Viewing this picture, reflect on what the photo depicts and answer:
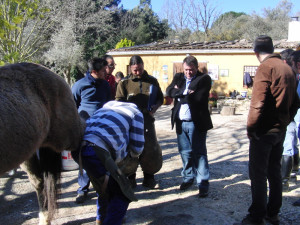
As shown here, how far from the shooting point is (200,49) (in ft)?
60.7

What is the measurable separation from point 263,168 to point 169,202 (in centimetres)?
146

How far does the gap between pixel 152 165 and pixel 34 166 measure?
1939 millimetres

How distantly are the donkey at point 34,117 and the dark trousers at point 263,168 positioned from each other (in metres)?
1.87

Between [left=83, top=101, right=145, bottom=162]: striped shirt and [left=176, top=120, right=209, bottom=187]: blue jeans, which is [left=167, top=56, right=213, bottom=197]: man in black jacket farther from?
[left=83, top=101, right=145, bottom=162]: striped shirt

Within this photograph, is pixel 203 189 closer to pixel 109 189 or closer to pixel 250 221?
pixel 250 221

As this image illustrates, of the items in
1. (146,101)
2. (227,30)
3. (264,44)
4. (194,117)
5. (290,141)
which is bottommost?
(290,141)

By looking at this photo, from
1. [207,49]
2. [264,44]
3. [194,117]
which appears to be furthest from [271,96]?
[207,49]

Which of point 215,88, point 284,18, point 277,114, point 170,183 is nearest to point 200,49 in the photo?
point 215,88

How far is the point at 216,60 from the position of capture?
60.4ft

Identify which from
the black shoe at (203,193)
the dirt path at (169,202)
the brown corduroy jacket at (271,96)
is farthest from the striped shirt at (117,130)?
the black shoe at (203,193)

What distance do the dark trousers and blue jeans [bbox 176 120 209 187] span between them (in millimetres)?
1060

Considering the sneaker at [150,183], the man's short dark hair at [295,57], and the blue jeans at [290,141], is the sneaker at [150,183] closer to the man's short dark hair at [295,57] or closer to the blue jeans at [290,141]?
the blue jeans at [290,141]

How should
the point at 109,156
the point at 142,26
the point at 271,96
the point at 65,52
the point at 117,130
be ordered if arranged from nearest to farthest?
the point at 109,156 < the point at 117,130 < the point at 271,96 < the point at 65,52 < the point at 142,26

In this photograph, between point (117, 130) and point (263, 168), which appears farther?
point (263, 168)
